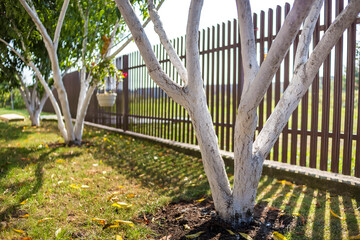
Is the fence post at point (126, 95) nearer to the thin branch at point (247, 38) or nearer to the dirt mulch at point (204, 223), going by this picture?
the dirt mulch at point (204, 223)

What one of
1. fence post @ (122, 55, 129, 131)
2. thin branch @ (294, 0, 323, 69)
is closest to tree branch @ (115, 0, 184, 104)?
thin branch @ (294, 0, 323, 69)

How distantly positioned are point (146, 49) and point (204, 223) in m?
1.57

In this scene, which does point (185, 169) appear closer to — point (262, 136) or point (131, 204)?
point (131, 204)

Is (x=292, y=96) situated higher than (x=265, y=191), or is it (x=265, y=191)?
(x=292, y=96)

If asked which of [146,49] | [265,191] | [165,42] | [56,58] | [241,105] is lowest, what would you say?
[265,191]

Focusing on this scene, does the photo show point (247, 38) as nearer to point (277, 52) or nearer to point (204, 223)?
point (277, 52)

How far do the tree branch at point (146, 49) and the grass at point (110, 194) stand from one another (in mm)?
1203

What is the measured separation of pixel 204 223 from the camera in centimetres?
234

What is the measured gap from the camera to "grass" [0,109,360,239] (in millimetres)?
→ 2250

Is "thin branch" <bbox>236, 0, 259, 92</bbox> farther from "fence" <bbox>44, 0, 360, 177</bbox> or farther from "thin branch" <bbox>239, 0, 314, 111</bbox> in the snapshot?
"fence" <bbox>44, 0, 360, 177</bbox>

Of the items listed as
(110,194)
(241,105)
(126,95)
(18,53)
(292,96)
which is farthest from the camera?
(126,95)

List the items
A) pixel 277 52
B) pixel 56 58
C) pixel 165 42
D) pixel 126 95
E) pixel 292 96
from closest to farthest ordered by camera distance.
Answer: pixel 277 52, pixel 292 96, pixel 165 42, pixel 56 58, pixel 126 95

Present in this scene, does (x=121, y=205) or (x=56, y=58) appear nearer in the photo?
(x=121, y=205)

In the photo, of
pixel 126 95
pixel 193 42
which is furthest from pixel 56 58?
pixel 193 42
